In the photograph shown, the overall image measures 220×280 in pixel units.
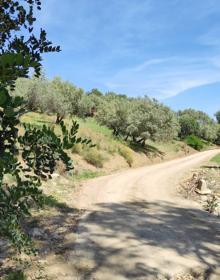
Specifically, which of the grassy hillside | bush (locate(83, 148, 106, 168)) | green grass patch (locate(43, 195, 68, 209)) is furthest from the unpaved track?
bush (locate(83, 148, 106, 168))

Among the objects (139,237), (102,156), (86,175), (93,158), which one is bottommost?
(139,237)

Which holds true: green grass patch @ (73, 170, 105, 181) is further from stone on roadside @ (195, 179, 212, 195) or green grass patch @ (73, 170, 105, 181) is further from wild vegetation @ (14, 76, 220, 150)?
wild vegetation @ (14, 76, 220, 150)

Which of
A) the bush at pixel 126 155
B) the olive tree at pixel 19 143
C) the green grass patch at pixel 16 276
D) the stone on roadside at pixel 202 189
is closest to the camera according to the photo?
the olive tree at pixel 19 143

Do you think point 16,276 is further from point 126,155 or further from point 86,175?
point 126,155

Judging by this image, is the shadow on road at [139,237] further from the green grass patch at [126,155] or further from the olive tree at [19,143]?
the green grass patch at [126,155]

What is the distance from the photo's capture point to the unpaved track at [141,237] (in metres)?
8.05

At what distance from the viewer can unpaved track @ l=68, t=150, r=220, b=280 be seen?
317 inches

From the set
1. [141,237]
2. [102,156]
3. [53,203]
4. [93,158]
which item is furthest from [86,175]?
[141,237]

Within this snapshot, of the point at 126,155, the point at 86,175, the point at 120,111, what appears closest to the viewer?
the point at 86,175

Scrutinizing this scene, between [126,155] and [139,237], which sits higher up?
[126,155]

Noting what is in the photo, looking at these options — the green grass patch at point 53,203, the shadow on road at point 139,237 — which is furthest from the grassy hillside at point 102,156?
the shadow on road at point 139,237

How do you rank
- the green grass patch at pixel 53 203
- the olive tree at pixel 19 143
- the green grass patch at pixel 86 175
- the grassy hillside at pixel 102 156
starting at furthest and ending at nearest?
the grassy hillside at pixel 102 156
the green grass patch at pixel 86 175
the green grass patch at pixel 53 203
the olive tree at pixel 19 143

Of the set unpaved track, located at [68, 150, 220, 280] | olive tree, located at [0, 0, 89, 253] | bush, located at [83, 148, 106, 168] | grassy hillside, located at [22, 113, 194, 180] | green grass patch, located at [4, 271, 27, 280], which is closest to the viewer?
olive tree, located at [0, 0, 89, 253]

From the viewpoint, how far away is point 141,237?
32.6ft
